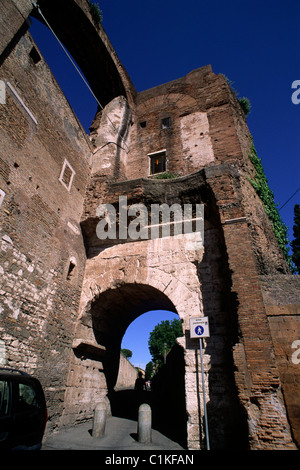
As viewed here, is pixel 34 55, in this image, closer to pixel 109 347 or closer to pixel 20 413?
pixel 20 413

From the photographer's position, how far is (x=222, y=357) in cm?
564

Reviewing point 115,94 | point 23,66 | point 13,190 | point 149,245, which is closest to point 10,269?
point 13,190

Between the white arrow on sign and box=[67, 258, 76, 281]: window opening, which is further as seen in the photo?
box=[67, 258, 76, 281]: window opening

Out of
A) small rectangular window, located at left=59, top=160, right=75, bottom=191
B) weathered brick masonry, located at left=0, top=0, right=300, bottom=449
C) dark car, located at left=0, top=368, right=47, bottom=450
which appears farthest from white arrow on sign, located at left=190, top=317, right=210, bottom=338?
small rectangular window, located at left=59, top=160, right=75, bottom=191

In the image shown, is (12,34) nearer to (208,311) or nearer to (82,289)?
(82,289)

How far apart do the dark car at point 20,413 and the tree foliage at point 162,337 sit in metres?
39.3

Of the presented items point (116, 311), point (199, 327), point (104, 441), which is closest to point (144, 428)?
point (104, 441)

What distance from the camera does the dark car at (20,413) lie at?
2922 mm

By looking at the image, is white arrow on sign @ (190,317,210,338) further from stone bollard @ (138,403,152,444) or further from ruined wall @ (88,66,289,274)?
ruined wall @ (88,66,289,274)

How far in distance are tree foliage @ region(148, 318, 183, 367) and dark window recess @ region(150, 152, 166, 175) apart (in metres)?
35.3

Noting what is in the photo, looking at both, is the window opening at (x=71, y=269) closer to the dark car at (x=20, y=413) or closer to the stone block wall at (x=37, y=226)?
the stone block wall at (x=37, y=226)

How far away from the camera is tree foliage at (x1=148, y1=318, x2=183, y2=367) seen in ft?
132

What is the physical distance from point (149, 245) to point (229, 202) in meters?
2.74

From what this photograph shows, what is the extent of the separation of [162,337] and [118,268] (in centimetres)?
3798
